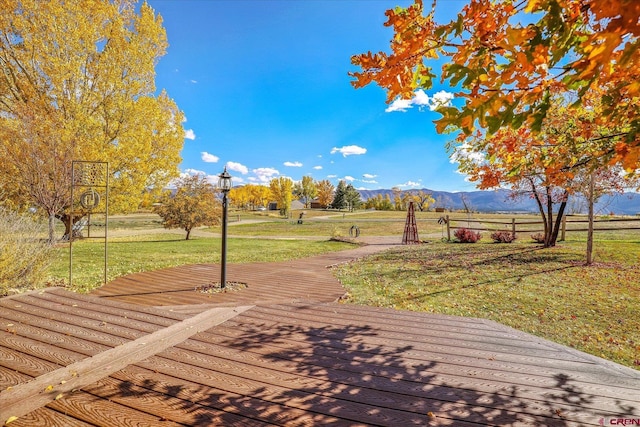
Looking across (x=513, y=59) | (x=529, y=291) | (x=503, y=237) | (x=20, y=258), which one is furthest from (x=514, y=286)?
(x=503, y=237)

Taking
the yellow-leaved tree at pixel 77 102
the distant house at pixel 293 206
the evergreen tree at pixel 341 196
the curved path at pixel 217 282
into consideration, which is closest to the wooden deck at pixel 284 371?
the curved path at pixel 217 282

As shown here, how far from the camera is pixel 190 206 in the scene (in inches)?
770

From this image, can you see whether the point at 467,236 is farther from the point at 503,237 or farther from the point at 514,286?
the point at 514,286

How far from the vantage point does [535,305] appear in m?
6.59

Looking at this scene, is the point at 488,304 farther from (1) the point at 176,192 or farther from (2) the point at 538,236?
(1) the point at 176,192

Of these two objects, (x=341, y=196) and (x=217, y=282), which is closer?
(x=217, y=282)

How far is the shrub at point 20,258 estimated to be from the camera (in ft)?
16.3

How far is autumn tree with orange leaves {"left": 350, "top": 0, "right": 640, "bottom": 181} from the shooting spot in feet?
4.14

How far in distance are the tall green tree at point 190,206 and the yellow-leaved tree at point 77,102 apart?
11.9 feet

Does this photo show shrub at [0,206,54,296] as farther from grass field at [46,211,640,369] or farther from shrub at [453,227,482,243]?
shrub at [453,227,482,243]

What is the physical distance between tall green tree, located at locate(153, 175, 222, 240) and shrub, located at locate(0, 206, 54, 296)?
44.1 ft

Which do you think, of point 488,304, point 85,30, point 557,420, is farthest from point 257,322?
point 85,30

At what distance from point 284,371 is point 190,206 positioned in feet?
60.6

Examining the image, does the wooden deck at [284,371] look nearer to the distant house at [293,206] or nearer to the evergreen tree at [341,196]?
the evergreen tree at [341,196]
